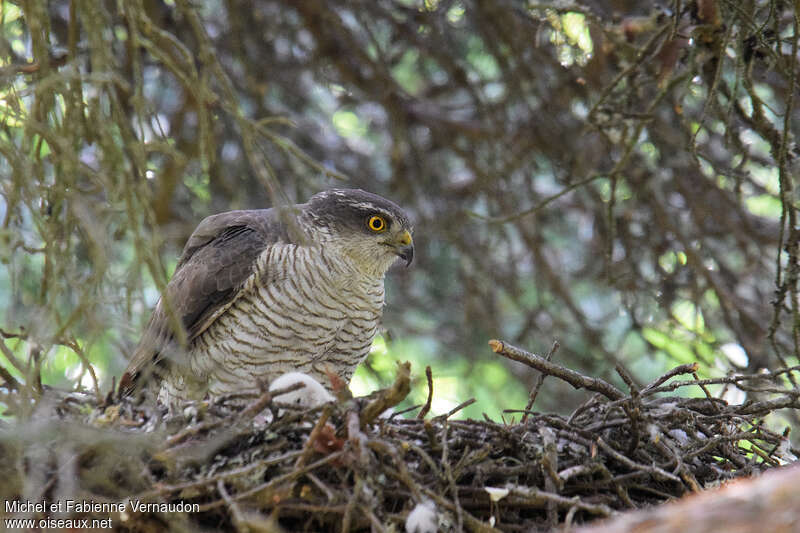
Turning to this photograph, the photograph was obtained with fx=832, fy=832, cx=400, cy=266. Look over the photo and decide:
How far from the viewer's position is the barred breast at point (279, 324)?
13.3ft

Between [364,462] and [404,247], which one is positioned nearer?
[364,462]

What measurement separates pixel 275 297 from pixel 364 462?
168 cm

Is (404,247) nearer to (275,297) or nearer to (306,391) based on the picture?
(275,297)

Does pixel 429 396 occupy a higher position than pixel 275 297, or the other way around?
pixel 275 297

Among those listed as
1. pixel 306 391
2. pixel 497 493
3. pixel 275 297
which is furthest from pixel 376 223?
pixel 497 493

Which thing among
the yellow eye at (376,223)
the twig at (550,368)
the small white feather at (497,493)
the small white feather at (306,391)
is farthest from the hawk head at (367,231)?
the small white feather at (497,493)

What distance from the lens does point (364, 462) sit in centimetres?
250

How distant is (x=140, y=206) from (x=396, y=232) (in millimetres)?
1943

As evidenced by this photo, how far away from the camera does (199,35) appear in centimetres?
282

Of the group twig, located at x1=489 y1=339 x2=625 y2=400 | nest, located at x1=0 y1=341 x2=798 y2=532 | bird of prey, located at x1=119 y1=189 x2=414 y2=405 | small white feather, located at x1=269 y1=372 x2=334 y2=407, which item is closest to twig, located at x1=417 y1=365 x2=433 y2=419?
nest, located at x1=0 y1=341 x2=798 y2=532

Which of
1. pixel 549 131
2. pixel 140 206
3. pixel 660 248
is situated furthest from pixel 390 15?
pixel 140 206

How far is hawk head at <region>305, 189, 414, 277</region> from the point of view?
4398mm

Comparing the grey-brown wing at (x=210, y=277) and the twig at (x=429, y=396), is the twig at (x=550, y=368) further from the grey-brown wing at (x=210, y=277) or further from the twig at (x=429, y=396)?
the grey-brown wing at (x=210, y=277)

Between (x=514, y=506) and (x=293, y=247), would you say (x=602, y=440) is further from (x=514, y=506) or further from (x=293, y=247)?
(x=293, y=247)
